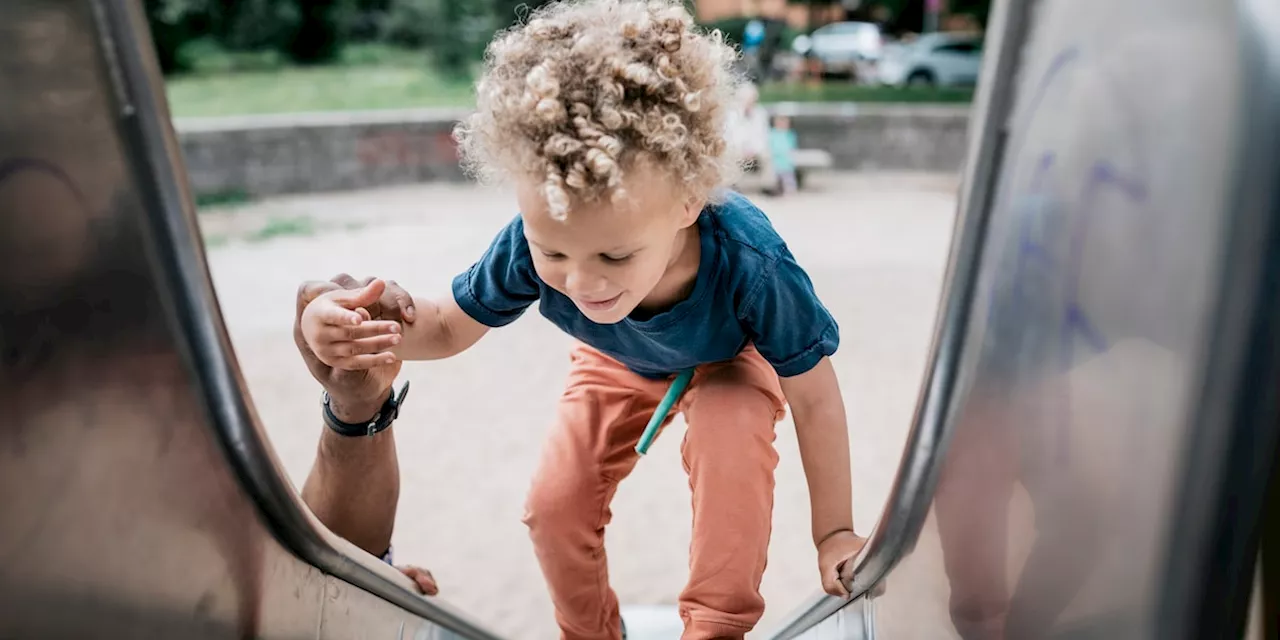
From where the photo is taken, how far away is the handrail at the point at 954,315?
28.3 inches

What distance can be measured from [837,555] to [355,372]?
0.55m

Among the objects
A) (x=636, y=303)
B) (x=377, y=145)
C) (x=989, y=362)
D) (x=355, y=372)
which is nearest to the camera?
(x=989, y=362)

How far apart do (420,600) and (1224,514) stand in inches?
35.8

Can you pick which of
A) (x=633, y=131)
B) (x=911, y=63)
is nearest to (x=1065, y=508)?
(x=633, y=131)

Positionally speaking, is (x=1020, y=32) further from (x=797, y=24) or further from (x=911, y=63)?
(x=797, y=24)

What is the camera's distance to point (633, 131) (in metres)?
0.90

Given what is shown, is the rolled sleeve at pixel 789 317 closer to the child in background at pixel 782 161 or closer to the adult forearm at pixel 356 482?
the adult forearm at pixel 356 482

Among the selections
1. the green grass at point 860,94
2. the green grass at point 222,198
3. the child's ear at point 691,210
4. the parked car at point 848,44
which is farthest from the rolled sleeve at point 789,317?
the parked car at point 848,44

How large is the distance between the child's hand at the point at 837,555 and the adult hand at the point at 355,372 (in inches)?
19.6

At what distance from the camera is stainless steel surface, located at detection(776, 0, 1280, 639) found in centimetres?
54

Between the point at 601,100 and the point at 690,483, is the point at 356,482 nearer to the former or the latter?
the point at 690,483

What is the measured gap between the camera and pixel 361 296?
99 cm

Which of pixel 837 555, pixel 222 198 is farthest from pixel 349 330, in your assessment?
pixel 222 198

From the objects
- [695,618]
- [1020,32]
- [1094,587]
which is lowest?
[695,618]
